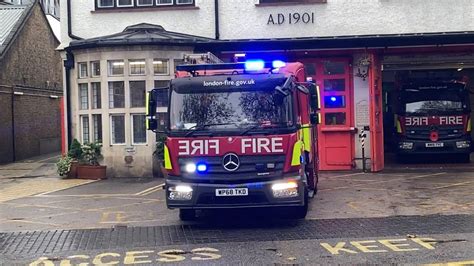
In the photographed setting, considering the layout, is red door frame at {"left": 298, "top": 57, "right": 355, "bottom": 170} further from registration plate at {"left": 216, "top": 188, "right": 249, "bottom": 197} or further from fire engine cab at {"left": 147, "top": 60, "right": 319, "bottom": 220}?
registration plate at {"left": 216, "top": 188, "right": 249, "bottom": 197}

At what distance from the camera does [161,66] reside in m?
17.0

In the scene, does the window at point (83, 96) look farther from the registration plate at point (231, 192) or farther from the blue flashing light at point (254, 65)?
the registration plate at point (231, 192)

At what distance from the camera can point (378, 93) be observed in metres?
18.1

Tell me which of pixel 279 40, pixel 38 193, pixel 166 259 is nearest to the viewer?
pixel 166 259

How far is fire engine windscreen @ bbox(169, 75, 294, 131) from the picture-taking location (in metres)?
9.34

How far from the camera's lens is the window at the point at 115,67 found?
55.8 feet

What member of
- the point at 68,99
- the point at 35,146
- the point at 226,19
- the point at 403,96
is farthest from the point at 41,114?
the point at 403,96

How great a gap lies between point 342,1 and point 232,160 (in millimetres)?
10613

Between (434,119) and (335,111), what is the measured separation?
11.1 ft

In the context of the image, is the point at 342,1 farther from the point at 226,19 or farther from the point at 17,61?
the point at 17,61

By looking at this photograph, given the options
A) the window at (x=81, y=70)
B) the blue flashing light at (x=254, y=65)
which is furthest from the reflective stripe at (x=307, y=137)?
the window at (x=81, y=70)

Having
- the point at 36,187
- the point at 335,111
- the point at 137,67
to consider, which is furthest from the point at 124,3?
the point at 335,111

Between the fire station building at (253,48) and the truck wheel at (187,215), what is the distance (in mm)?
6615

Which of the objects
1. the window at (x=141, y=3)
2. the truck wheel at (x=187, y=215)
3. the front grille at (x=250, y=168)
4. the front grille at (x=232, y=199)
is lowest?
the truck wheel at (x=187, y=215)
